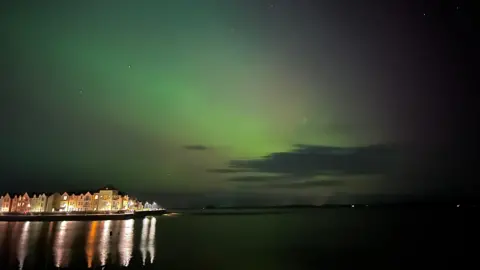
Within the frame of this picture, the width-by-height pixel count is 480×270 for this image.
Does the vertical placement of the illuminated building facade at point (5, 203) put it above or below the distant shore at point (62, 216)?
above

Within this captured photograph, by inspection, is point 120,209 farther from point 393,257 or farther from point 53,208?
point 393,257

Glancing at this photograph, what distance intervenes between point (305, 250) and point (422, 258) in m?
14.8

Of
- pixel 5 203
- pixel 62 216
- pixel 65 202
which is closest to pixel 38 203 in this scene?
pixel 65 202

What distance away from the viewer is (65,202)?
151750 millimetres

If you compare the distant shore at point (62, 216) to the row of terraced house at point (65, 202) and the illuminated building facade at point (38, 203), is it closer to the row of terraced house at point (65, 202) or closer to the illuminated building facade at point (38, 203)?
the illuminated building facade at point (38, 203)

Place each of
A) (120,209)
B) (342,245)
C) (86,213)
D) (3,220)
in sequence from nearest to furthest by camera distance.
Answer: (342,245) → (3,220) → (86,213) → (120,209)

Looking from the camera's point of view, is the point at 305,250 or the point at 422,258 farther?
the point at 305,250

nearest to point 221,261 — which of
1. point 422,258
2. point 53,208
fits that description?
point 422,258

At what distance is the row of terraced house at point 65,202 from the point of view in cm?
14438

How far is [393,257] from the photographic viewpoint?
48.3m

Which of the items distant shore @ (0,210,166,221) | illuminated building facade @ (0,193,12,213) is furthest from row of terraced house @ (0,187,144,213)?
distant shore @ (0,210,166,221)

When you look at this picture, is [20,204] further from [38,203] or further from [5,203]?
[38,203]

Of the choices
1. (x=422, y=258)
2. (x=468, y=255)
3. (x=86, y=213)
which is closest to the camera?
(x=422, y=258)

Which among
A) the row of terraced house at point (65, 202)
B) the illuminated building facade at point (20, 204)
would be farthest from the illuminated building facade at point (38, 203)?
the illuminated building facade at point (20, 204)
